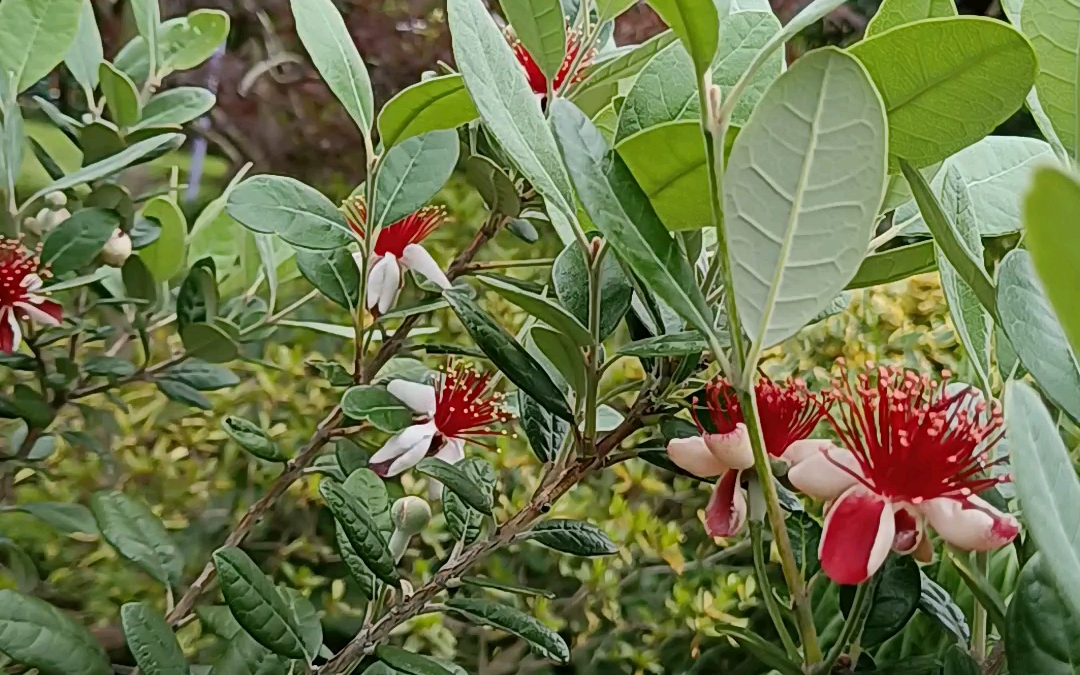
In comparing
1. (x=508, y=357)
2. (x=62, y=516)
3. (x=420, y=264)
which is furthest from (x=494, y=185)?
(x=62, y=516)

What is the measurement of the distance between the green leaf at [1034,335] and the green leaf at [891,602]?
95 millimetres

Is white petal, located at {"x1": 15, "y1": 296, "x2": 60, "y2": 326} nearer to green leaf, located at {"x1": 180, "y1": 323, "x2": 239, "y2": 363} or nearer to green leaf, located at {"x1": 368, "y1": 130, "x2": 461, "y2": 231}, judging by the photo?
green leaf, located at {"x1": 180, "y1": 323, "x2": 239, "y2": 363}

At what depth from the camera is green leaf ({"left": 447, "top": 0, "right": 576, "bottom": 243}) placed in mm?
270

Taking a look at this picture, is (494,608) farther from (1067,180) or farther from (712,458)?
(1067,180)

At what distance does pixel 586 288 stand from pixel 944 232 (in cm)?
15

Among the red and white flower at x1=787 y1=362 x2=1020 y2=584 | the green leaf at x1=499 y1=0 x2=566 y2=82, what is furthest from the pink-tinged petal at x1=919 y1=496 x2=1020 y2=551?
the green leaf at x1=499 y1=0 x2=566 y2=82

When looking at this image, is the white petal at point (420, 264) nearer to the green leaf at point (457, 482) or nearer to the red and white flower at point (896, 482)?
the green leaf at point (457, 482)

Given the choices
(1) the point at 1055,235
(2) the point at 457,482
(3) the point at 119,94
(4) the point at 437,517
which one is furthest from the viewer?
(4) the point at 437,517

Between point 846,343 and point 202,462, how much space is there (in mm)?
784

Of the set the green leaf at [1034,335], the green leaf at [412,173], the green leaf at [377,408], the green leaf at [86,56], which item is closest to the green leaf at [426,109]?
the green leaf at [412,173]

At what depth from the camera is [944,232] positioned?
25cm

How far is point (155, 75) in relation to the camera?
0.69m

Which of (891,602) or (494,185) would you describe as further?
(494,185)

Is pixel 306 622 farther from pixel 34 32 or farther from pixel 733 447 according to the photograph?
pixel 34 32
